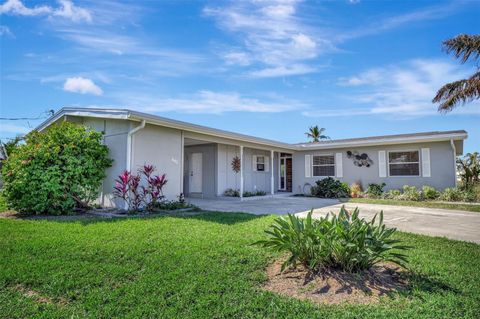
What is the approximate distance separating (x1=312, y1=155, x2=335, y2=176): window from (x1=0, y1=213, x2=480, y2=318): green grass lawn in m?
10.6

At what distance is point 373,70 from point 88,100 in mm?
12753

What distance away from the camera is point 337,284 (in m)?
3.17

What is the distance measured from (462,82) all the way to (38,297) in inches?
638

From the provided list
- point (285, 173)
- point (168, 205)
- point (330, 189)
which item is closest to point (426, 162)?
point (330, 189)

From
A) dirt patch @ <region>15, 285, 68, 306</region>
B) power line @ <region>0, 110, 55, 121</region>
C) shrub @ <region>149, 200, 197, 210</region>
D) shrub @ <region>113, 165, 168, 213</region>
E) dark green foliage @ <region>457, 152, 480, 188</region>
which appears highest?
power line @ <region>0, 110, 55, 121</region>

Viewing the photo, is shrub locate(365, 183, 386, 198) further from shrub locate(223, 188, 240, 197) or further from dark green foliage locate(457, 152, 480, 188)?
dark green foliage locate(457, 152, 480, 188)

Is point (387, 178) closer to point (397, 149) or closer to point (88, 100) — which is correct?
point (397, 149)

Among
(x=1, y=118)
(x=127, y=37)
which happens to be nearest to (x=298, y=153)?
(x=127, y=37)

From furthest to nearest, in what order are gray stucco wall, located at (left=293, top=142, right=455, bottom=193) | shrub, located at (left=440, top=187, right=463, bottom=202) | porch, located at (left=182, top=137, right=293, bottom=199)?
1. porch, located at (left=182, top=137, right=293, bottom=199)
2. gray stucco wall, located at (left=293, top=142, right=455, bottom=193)
3. shrub, located at (left=440, top=187, right=463, bottom=202)

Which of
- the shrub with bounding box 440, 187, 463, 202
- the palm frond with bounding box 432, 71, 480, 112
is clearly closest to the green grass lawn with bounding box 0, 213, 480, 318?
the shrub with bounding box 440, 187, 463, 202

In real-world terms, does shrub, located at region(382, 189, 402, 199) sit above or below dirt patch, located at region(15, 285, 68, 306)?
above

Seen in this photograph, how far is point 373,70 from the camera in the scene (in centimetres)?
1107

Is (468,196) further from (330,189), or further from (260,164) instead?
(260,164)

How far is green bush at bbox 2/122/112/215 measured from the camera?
24.9ft
